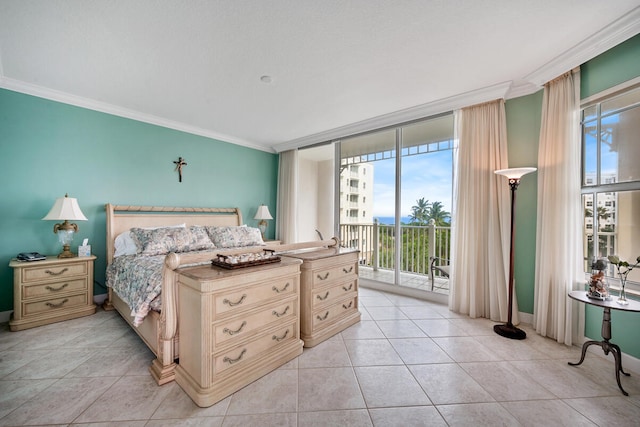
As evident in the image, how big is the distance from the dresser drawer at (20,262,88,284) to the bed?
0.94 ft

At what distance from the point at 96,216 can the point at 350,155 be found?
3.95 meters

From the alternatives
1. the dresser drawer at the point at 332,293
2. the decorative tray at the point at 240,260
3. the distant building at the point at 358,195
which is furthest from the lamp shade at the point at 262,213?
the decorative tray at the point at 240,260

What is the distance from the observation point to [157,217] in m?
3.68

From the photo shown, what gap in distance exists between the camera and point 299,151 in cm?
512

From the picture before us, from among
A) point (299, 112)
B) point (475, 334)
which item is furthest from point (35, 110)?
point (475, 334)

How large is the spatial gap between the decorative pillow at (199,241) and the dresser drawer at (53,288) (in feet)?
3.86

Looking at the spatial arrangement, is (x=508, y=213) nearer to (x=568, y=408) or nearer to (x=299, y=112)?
(x=568, y=408)

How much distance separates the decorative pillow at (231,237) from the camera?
368 centimetres

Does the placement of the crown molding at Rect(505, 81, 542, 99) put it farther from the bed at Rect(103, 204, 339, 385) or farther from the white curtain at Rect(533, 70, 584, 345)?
the bed at Rect(103, 204, 339, 385)

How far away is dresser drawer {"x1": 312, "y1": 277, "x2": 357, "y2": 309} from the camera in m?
2.36

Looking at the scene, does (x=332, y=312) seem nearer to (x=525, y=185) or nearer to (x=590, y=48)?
(x=525, y=185)

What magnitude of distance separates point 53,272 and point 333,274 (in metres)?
3.05

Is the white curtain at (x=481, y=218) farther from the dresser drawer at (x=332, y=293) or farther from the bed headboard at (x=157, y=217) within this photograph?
the bed headboard at (x=157, y=217)

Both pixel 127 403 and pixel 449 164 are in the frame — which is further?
pixel 449 164
